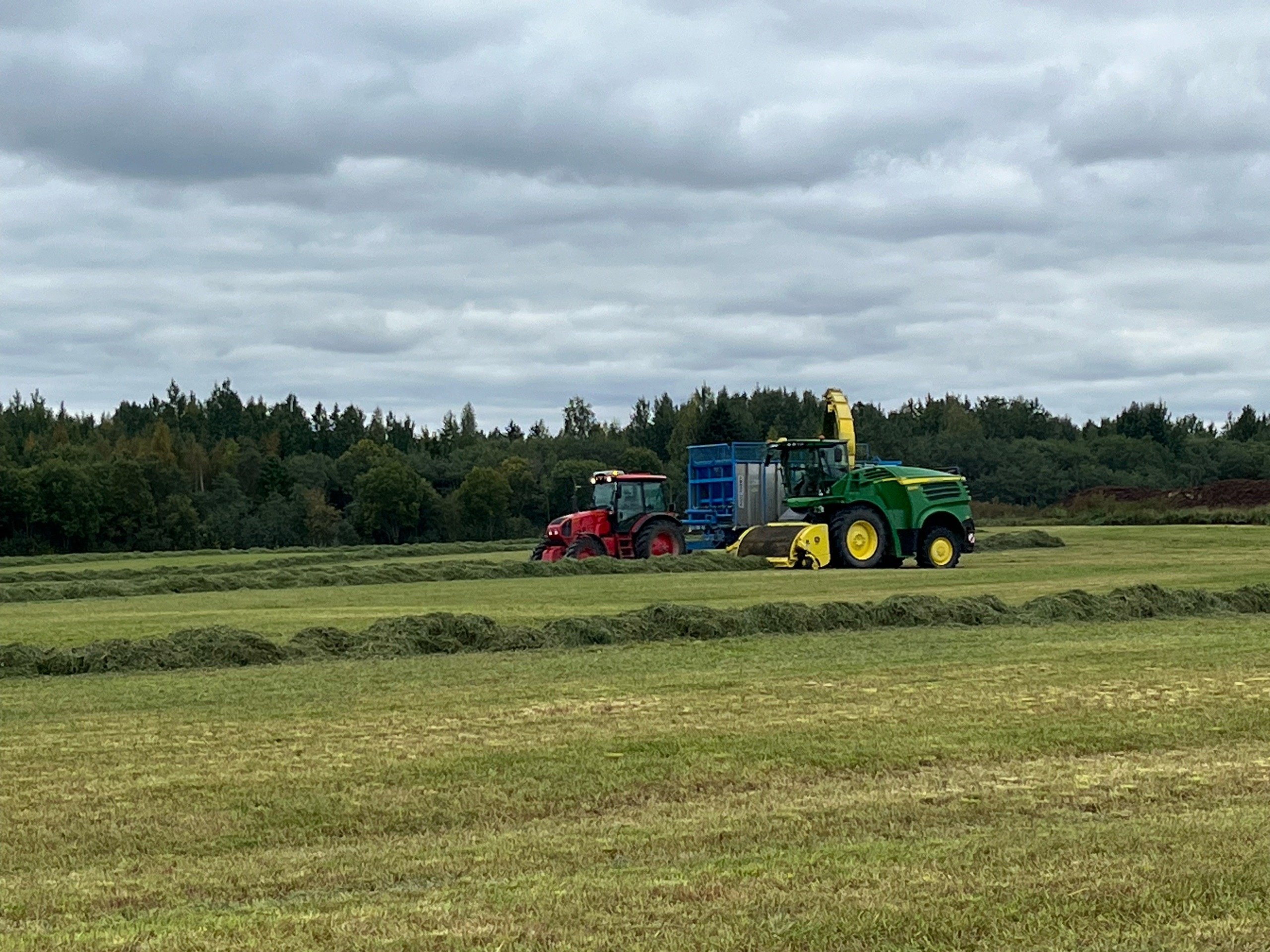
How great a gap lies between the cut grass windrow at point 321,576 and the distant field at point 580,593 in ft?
3.89

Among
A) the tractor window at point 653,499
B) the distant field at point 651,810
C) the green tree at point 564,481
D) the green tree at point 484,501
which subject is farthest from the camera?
the green tree at point 564,481

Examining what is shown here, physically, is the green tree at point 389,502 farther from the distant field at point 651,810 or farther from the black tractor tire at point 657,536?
the distant field at point 651,810

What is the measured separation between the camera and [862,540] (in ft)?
117

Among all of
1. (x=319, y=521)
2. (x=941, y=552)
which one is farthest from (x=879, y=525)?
(x=319, y=521)

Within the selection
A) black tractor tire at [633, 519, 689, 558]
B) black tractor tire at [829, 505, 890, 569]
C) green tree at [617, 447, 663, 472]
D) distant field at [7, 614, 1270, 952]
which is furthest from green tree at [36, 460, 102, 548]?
distant field at [7, 614, 1270, 952]

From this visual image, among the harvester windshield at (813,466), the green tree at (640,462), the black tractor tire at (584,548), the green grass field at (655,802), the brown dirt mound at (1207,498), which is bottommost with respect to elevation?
the green grass field at (655,802)

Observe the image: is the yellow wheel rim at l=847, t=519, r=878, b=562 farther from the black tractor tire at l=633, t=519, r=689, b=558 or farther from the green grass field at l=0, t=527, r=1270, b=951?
the green grass field at l=0, t=527, r=1270, b=951

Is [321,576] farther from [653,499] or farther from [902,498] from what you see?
[902,498]

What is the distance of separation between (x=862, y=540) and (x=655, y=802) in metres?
26.8

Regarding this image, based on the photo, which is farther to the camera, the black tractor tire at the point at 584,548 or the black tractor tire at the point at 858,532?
the black tractor tire at the point at 584,548

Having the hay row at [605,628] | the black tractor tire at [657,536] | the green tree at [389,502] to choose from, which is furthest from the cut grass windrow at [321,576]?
the green tree at [389,502]

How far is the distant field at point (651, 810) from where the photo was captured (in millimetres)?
6449

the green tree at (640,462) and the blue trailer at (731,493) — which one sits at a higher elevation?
the green tree at (640,462)

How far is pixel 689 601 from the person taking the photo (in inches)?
1017
